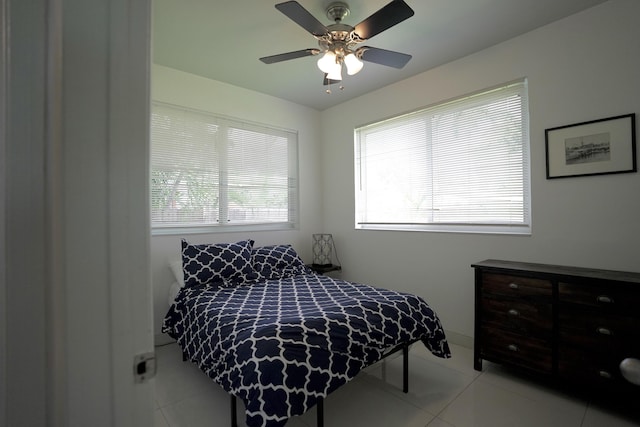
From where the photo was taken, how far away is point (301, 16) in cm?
170

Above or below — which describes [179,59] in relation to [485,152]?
above

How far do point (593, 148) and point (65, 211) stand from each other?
2930mm

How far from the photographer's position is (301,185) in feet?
12.9

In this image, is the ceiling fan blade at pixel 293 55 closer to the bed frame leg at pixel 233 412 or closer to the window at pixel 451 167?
the window at pixel 451 167

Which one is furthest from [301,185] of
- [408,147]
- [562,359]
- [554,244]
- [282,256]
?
[562,359]

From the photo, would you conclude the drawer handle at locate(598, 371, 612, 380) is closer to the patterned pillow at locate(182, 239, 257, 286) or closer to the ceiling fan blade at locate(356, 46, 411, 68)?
the ceiling fan blade at locate(356, 46, 411, 68)

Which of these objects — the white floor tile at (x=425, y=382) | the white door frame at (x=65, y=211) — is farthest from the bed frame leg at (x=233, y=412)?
the white door frame at (x=65, y=211)

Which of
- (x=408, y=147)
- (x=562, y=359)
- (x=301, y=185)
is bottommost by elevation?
(x=562, y=359)

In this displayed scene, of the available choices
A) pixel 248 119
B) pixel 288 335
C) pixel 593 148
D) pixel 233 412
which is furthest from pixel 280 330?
pixel 248 119

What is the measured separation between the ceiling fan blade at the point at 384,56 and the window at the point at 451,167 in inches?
42.6

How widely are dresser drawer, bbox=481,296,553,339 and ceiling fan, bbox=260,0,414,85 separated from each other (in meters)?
1.95

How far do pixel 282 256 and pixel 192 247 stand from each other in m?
0.91

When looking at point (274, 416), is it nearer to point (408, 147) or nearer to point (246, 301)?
point (246, 301)

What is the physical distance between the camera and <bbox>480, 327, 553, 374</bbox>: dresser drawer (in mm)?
1993
